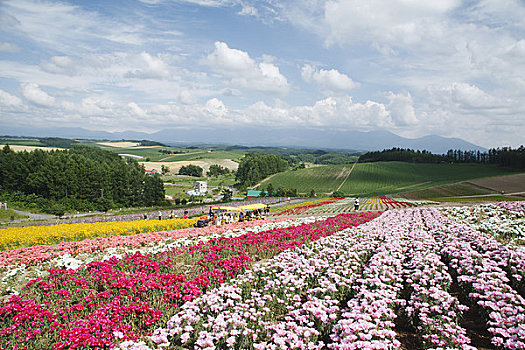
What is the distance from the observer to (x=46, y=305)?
7793mm

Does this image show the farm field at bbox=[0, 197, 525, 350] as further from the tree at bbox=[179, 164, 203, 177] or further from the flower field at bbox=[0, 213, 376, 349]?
the tree at bbox=[179, 164, 203, 177]

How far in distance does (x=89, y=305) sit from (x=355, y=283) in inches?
296

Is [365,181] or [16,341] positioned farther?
[365,181]

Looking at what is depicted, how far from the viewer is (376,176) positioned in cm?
11156

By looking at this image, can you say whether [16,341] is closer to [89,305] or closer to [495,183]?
[89,305]

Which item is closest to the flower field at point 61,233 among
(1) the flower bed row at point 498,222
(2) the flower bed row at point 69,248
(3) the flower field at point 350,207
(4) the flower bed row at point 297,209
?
(2) the flower bed row at point 69,248

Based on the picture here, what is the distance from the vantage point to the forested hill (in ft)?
235

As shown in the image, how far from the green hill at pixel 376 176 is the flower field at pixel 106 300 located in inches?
3380

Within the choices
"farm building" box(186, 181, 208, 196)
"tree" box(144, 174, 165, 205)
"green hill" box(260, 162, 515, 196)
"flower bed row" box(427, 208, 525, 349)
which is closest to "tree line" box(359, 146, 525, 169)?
"green hill" box(260, 162, 515, 196)

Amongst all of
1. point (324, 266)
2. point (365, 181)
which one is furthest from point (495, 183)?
point (324, 266)

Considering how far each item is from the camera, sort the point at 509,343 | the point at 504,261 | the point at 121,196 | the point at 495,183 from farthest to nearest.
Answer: the point at 121,196, the point at 495,183, the point at 504,261, the point at 509,343

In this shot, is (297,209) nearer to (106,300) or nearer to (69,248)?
(69,248)

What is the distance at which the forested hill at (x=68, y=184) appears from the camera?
71625 mm

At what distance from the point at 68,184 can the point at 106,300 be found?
78.7 m
